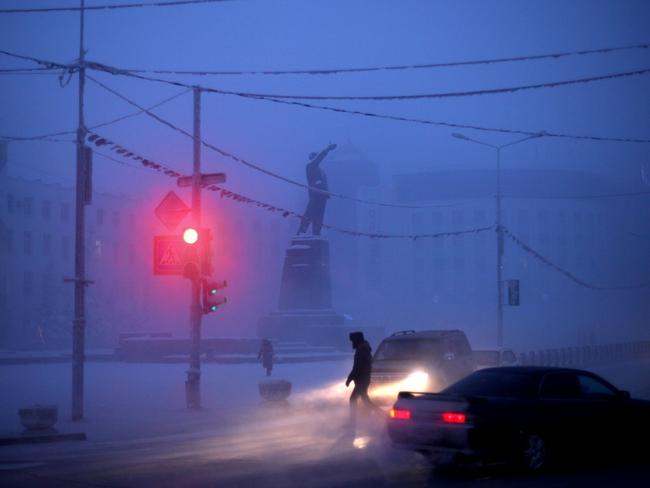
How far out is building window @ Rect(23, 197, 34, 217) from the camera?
83.6m

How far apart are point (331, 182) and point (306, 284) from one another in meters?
71.8

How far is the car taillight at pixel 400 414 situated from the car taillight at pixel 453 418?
660 millimetres

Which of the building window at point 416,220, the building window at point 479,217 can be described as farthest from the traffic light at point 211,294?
the building window at point 416,220

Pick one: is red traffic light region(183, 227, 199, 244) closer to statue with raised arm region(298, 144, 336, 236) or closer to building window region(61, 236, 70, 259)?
statue with raised arm region(298, 144, 336, 236)

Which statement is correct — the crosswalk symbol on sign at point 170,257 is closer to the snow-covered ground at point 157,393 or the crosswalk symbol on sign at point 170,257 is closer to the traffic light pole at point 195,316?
the traffic light pole at point 195,316

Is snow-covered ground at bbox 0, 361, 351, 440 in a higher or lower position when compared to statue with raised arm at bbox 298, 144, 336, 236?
lower

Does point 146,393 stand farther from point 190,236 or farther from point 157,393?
point 190,236

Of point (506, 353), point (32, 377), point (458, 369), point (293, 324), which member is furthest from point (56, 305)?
point (458, 369)

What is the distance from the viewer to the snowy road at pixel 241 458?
1063cm

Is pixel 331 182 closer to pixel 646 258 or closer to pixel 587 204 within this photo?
pixel 587 204

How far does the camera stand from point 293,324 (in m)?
59.2

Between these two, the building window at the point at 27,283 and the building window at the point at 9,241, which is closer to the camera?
the building window at the point at 9,241

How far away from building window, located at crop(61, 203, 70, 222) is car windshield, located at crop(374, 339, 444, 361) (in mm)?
75561

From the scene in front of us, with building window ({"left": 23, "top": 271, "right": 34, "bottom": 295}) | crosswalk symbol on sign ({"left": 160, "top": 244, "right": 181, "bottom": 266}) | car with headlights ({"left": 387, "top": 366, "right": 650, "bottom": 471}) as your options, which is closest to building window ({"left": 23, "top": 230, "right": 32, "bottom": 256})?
building window ({"left": 23, "top": 271, "right": 34, "bottom": 295})
